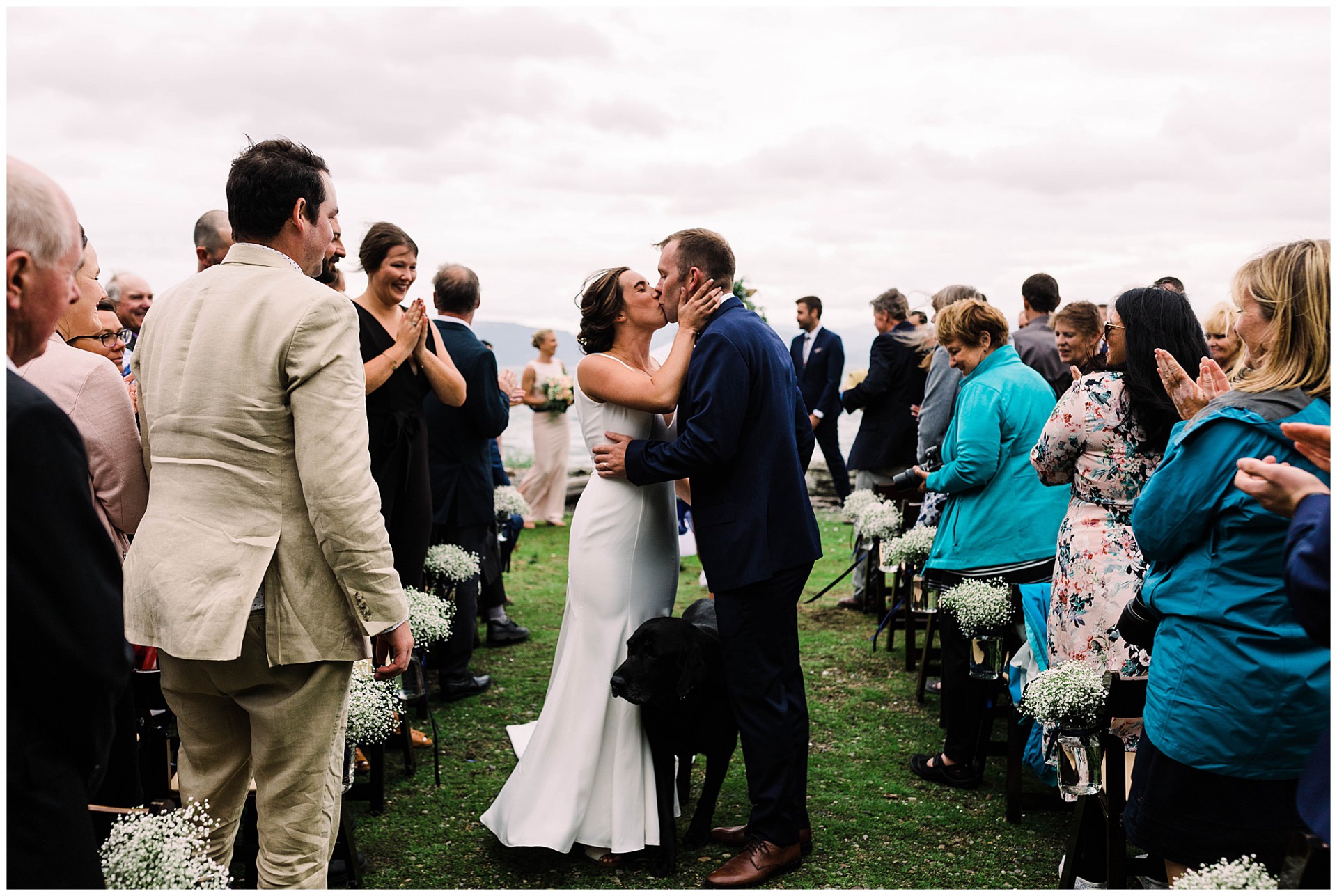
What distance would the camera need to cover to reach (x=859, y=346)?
1252 cm

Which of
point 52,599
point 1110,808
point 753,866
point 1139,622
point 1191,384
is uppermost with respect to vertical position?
point 1191,384

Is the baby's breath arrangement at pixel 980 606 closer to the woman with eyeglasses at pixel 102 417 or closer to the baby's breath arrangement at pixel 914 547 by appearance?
the baby's breath arrangement at pixel 914 547

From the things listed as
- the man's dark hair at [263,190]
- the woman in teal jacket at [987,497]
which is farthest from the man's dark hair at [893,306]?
the man's dark hair at [263,190]

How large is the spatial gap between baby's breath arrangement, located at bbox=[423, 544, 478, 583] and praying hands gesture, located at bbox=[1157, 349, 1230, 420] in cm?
388

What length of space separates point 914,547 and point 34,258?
17.3 ft

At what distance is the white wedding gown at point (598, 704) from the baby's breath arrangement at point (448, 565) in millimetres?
1814

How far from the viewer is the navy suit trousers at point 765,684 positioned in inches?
148

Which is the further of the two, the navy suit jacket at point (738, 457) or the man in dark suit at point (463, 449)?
the man in dark suit at point (463, 449)

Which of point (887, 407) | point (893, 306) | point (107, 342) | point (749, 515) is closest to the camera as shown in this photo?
point (749, 515)

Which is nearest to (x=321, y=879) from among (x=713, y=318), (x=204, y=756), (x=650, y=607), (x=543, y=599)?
(x=204, y=756)

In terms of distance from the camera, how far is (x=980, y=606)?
4562 mm

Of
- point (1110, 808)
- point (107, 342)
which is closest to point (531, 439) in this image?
point (107, 342)

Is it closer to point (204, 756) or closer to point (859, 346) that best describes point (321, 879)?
point (204, 756)

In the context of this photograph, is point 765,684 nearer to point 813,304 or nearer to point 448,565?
point 448,565
